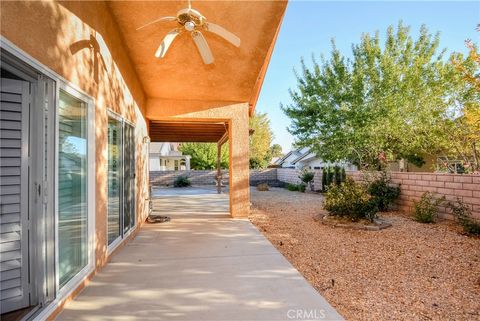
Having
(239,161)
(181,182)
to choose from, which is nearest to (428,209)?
(239,161)

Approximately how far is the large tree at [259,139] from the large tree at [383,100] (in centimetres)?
1492

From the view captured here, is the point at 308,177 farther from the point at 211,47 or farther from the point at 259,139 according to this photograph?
the point at 259,139

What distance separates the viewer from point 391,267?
3871 mm

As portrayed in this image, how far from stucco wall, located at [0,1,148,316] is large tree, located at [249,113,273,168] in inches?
933

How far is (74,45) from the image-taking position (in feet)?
9.74

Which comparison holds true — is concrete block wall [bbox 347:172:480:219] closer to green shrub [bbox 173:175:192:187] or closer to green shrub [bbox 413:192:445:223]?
green shrub [bbox 413:192:445:223]

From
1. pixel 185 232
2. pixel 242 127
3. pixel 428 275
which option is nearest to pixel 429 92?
pixel 242 127

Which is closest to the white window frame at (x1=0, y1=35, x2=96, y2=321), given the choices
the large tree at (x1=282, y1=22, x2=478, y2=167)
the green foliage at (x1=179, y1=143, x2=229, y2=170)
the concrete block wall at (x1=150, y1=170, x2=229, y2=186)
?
the large tree at (x1=282, y1=22, x2=478, y2=167)

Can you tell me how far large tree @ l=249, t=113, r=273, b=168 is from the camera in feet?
96.2

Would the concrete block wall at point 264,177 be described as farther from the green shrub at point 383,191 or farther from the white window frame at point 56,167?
the white window frame at point 56,167

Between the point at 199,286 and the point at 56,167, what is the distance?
81.2 inches

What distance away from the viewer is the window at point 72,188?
110 inches

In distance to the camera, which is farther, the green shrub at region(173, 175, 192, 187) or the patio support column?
the green shrub at region(173, 175, 192, 187)

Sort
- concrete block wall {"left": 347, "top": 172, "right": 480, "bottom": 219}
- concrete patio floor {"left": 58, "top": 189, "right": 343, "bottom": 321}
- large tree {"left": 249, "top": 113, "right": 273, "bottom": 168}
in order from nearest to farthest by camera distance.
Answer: concrete patio floor {"left": 58, "top": 189, "right": 343, "bottom": 321} < concrete block wall {"left": 347, "top": 172, "right": 480, "bottom": 219} < large tree {"left": 249, "top": 113, "right": 273, "bottom": 168}
